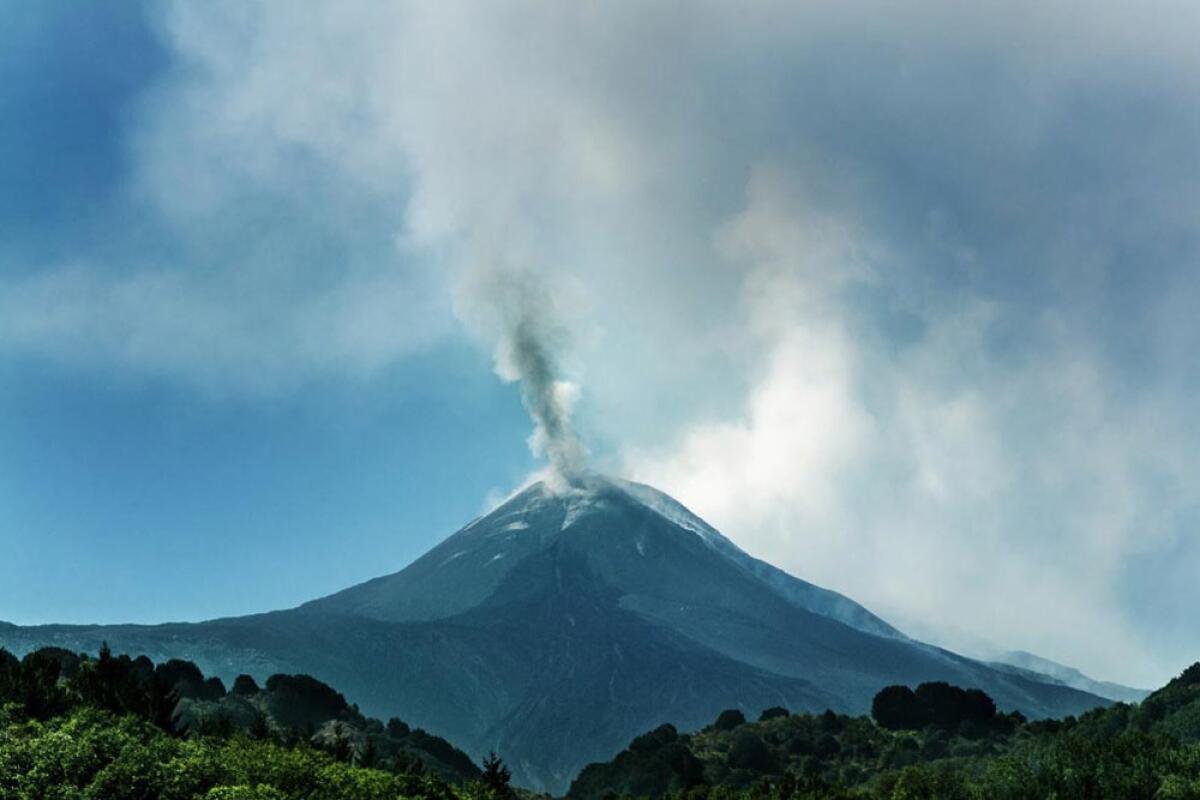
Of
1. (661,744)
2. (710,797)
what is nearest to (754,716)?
(661,744)

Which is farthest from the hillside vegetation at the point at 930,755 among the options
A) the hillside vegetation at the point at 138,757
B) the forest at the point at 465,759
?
the hillside vegetation at the point at 138,757

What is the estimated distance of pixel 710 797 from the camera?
5619 cm

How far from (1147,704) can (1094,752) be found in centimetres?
3748

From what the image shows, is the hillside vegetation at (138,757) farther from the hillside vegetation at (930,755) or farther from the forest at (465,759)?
the hillside vegetation at (930,755)

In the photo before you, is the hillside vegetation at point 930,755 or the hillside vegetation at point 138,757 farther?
the hillside vegetation at point 930,755

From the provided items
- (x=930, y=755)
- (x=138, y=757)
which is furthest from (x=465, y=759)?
(x=138, y=757)

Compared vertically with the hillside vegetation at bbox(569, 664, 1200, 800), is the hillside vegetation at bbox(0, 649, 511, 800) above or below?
above

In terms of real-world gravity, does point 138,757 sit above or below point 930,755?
above

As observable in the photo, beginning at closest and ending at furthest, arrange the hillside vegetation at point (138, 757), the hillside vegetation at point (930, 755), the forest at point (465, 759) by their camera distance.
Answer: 1. the hillside vegetation at point (138, 757)
2. the forest at point (465, 759)
3. the hillside vegetation at point (930, 755)

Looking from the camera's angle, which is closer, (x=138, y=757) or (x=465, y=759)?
(x=138, y=757)

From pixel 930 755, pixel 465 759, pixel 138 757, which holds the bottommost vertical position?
pixel 465 759

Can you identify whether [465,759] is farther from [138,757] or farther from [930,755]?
[138,757]

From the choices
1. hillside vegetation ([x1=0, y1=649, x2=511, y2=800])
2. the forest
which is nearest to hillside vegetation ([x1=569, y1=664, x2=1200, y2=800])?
the forest

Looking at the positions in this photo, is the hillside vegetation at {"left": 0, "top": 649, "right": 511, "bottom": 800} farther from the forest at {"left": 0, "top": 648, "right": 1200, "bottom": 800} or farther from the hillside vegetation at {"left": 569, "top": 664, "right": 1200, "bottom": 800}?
the hillside vegetation at {"left": 569, "top": 664, "right": 1200, "bottom": 800}
